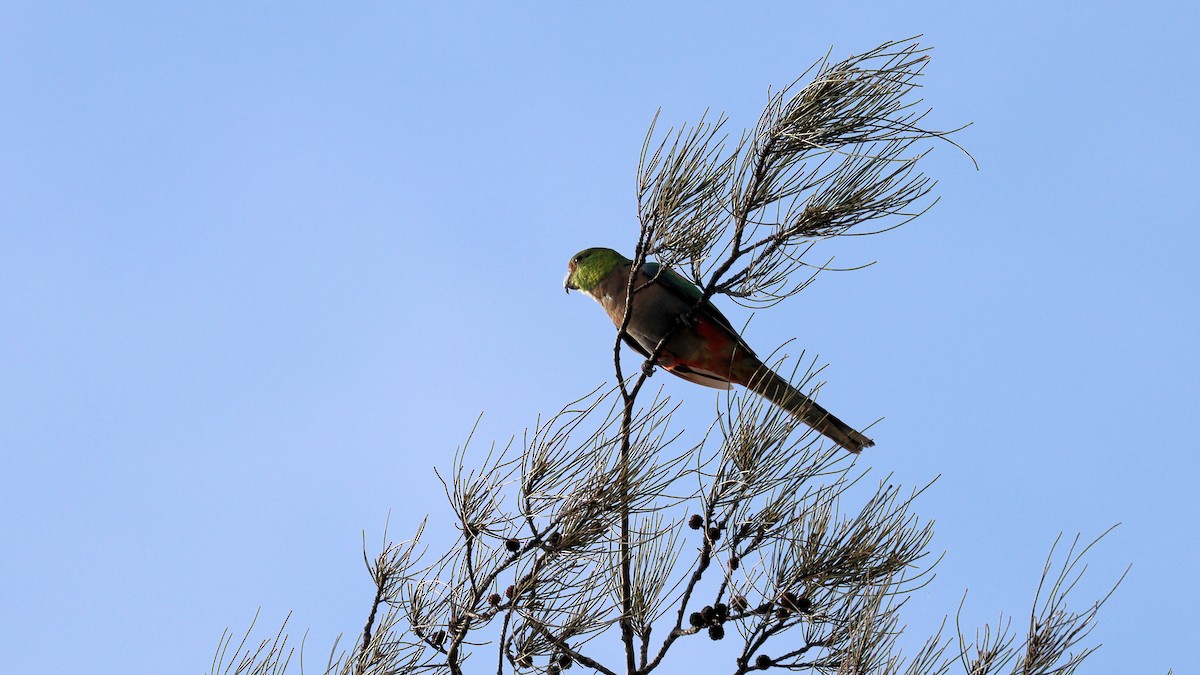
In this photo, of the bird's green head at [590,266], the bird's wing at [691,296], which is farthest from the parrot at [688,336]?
the bird's green head at [590,266]

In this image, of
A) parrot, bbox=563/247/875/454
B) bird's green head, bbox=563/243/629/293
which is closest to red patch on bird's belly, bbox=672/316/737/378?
parrot, bbox=563/247/875/454

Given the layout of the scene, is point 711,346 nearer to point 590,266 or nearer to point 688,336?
point 688,336

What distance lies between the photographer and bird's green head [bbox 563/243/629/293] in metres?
4.69

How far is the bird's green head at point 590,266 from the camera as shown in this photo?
4.69 m

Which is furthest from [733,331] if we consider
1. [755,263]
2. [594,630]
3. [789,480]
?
[594,630]

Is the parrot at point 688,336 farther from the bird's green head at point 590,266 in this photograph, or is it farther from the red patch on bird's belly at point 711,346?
the bird's green head at point 590,266

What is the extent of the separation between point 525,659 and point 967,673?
1.06 m

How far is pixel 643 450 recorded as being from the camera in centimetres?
242

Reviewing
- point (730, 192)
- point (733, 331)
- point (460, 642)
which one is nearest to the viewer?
point (460, 642)

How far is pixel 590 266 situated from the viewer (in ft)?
15.6

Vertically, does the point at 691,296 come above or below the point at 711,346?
above

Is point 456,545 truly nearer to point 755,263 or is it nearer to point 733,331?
point 755,263

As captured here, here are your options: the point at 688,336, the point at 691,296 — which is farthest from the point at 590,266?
the point at 688,336

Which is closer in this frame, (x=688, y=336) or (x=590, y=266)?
(x=688, y=336)
